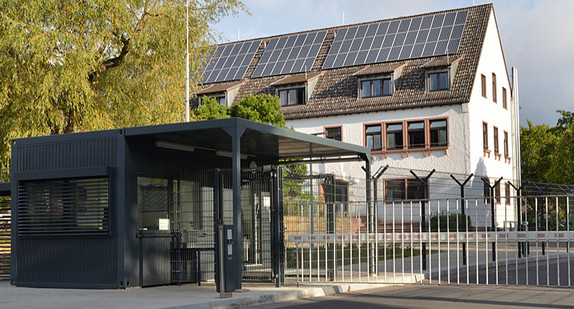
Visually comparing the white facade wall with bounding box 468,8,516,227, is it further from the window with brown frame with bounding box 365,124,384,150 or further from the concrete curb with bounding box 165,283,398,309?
the concrete curb with bounding box 165,283,398,309

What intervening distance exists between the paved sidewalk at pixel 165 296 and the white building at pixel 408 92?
78.0 ft

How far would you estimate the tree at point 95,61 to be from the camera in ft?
67.8

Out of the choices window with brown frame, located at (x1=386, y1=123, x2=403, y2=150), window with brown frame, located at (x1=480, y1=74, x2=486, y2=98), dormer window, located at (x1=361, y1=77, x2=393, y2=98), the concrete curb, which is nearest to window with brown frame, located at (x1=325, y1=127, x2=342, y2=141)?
dormer window, located at (x1=361, y1=77, x2=393, y2=98)

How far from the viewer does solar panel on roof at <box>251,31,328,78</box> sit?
4734 centimetres

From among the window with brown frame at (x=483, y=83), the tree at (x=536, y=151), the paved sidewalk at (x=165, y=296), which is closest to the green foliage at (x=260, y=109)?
the window with brown frame at (x=483, y=83)

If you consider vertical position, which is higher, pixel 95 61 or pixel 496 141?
pixel 95 61

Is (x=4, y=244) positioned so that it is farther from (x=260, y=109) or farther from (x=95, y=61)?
(x=260, y=109)

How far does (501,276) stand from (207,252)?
284 inches

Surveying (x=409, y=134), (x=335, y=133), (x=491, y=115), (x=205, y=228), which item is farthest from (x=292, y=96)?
(x=205, y=228)

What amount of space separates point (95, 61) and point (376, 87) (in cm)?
2417

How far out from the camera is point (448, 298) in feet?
Answer: 44.4

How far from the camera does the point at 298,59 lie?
1884 inches

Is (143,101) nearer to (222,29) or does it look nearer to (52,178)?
(222,29)

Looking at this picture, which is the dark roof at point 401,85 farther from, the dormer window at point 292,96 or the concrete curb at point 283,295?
the concrete curb at point 283,295
